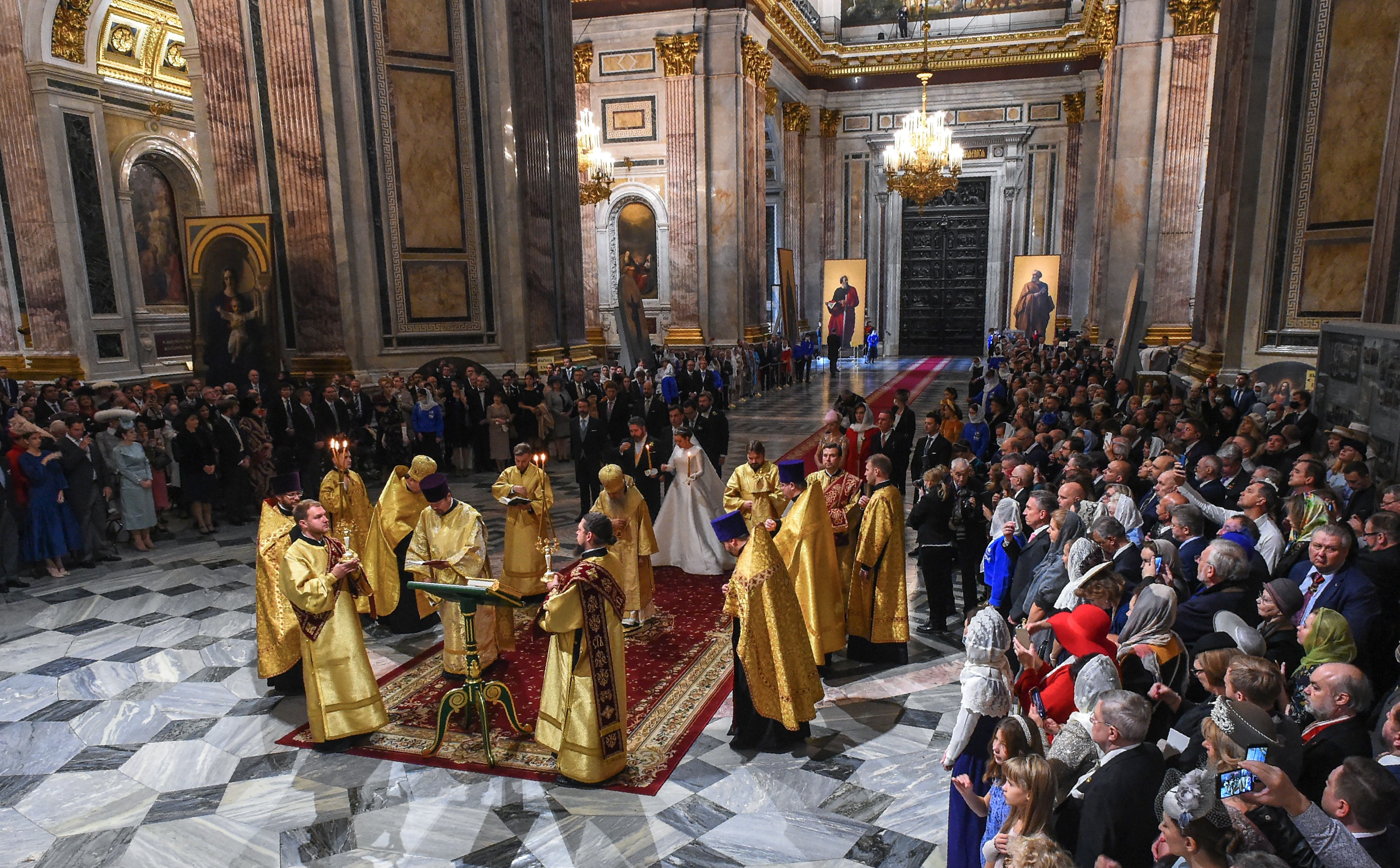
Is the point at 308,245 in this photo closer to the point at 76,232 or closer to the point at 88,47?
the point at 76,232

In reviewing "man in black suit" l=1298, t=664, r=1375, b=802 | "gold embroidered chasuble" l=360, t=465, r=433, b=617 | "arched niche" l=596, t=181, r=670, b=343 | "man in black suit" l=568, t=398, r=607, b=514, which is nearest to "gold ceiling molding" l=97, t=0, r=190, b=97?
"arched niche" l=596, t=181, r=670, b=343

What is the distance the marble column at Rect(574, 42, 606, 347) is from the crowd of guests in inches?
587

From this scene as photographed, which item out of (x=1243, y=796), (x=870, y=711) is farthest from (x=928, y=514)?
(x=1243, y=796)

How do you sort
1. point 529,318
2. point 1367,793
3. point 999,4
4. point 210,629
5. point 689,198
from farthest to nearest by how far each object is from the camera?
point 999,4, point 689,198, point 529,318, point 210,629, point 1367,793

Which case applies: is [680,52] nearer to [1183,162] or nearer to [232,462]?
[1183,162]

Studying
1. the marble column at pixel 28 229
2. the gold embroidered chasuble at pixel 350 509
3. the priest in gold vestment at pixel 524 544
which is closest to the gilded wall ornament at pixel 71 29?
the marble column at pixel 28 229

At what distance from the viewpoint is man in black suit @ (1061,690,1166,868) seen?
8.66 feet

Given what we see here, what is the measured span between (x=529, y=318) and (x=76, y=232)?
8.76 m

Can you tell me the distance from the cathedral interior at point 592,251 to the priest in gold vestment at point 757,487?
1.26 metres

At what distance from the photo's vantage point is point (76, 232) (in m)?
15.2

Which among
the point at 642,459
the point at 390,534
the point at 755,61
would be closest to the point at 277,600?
the point at 390,534

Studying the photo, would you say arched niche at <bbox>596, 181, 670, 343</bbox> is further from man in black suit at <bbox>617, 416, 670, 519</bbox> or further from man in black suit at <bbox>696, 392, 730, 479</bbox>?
man in black suit at <bbox>617, 416, 670, 519</bbox>

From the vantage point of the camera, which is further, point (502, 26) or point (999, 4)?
point (999, 4)

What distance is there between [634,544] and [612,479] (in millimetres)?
617
